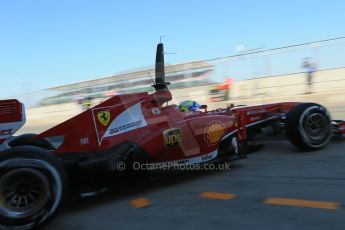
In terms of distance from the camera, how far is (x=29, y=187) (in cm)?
387

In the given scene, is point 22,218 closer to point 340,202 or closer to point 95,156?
point 95,156

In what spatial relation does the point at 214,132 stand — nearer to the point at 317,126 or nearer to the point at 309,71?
the point at 317,126

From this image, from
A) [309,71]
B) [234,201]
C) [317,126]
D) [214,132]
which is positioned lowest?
[234,201]

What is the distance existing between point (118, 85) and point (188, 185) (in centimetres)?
297

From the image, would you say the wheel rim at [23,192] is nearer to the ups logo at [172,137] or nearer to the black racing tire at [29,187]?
the black racing tire at [29,187]

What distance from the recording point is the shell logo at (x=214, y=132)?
522 cm

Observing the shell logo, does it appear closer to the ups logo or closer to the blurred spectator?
the ups logo

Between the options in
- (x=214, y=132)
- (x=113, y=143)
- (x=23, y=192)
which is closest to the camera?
(x=23, y=192)

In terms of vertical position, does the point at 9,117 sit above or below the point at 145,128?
above

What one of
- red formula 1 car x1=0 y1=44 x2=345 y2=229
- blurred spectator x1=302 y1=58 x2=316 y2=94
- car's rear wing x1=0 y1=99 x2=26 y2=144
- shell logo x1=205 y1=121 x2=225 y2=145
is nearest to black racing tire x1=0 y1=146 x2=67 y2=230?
red formula 1 car x1=0 y1=44 x2=345 y2=229

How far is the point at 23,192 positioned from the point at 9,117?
94 cm

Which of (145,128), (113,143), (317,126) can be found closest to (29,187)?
(113,143)

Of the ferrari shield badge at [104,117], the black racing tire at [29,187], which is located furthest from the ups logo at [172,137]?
the black racing tire at [29,187]

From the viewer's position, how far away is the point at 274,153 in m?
6.28
